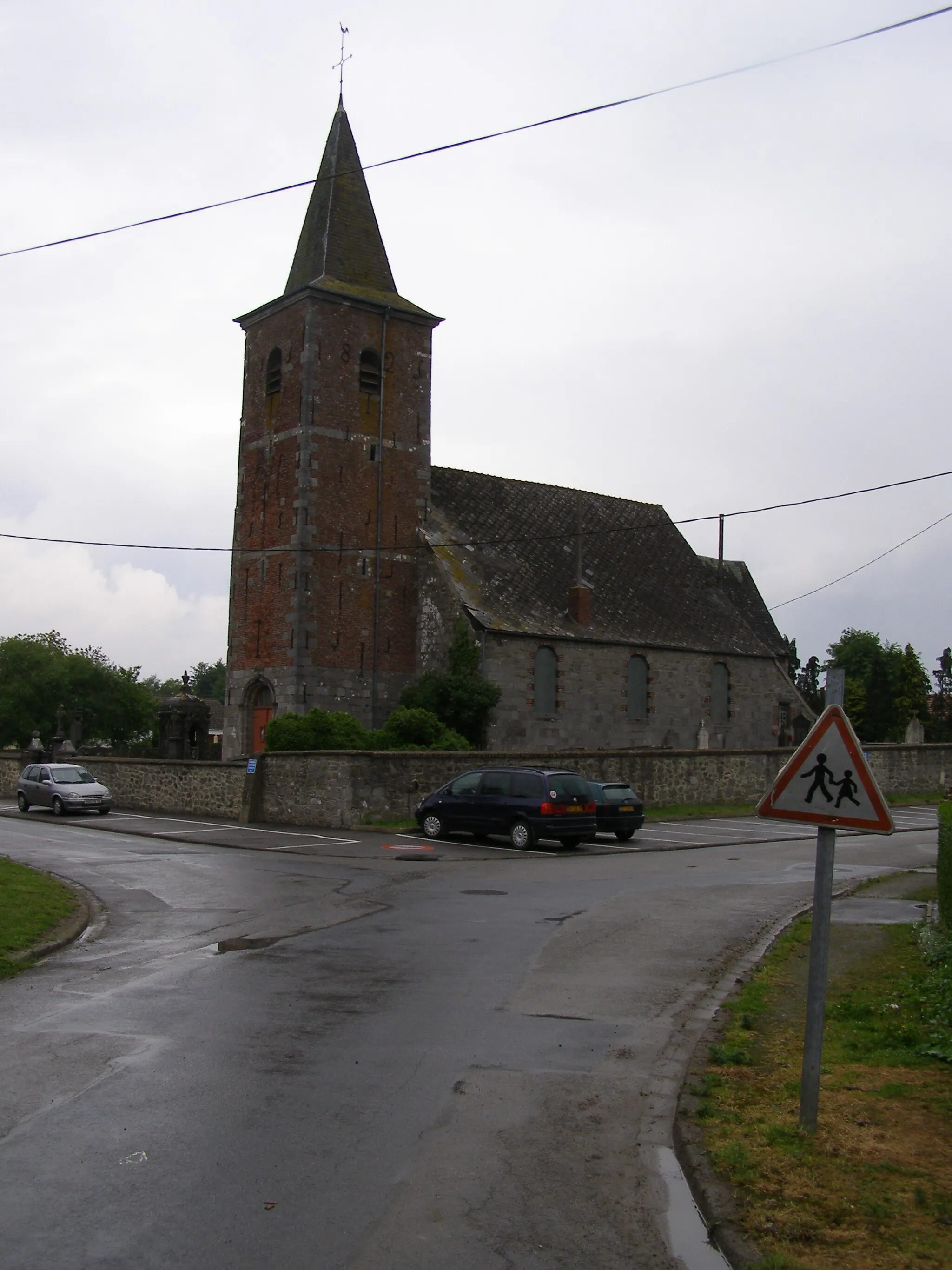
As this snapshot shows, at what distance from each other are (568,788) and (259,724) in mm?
17416

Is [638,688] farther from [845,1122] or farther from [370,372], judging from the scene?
[845,1122]

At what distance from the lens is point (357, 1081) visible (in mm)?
6922

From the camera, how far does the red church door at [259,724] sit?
38000 mm

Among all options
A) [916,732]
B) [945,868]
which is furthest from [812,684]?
[945,868]

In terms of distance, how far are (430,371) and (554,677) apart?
11.3 metres

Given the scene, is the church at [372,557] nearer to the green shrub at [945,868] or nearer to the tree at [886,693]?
the green shrub at [945,868]

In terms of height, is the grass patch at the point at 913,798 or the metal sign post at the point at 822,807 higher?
the metal sign post at the point at 822,807

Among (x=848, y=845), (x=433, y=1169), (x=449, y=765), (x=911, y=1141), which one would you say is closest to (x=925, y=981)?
(x=911, y=1141)

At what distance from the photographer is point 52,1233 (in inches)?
186

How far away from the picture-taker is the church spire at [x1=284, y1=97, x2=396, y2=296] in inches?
1544

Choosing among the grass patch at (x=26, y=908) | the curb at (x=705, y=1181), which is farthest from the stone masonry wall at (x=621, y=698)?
the curb at (x=705, y=1181)

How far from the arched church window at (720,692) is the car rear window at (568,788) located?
74.3 feet

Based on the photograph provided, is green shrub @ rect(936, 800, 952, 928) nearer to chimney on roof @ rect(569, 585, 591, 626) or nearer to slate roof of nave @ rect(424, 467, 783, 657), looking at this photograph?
slate roof of nave @ rect(424, 467, 783, 657)

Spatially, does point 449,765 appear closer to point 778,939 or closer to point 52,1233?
point 778,939
